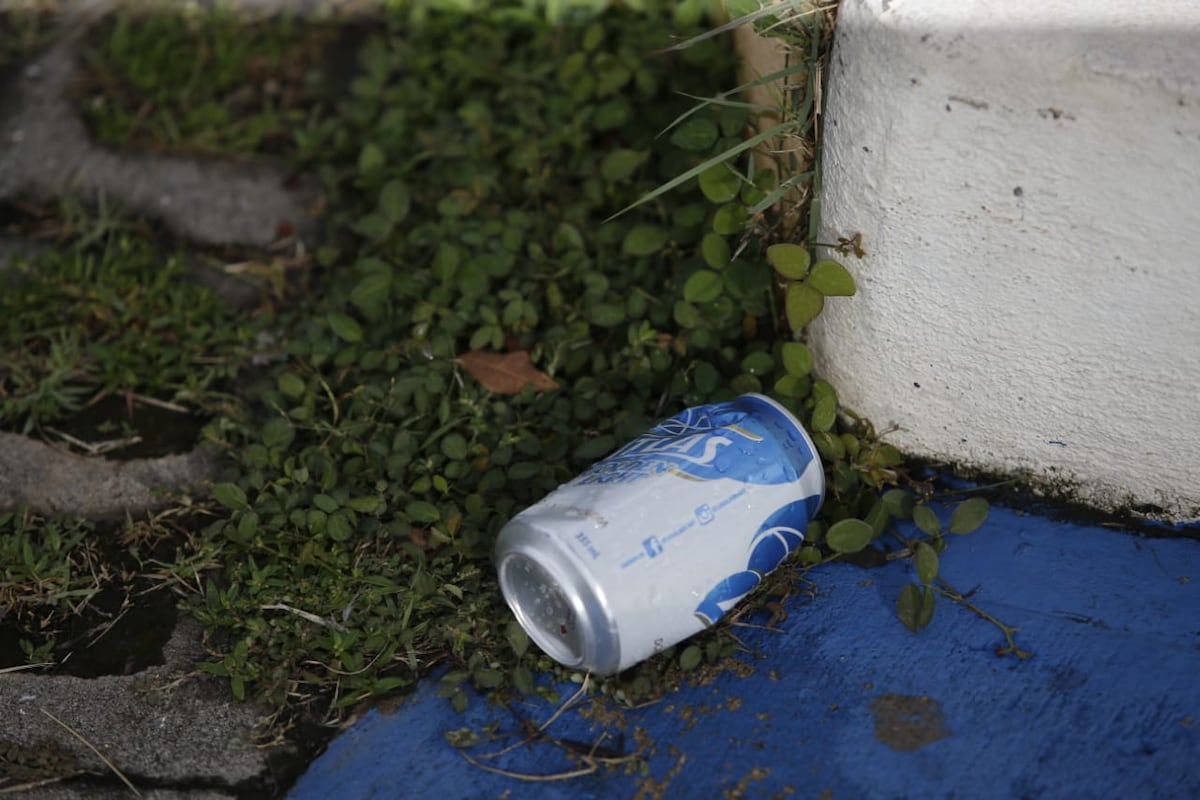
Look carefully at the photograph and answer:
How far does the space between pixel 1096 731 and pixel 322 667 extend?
1120mm

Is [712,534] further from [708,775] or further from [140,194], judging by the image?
[140,194]

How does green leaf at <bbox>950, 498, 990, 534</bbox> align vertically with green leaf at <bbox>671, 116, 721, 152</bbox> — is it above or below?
below

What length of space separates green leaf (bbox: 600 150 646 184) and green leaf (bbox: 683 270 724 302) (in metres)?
0.42

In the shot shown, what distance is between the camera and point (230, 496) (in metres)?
1.88

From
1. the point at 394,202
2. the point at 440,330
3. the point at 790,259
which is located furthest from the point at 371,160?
the point at 790,259

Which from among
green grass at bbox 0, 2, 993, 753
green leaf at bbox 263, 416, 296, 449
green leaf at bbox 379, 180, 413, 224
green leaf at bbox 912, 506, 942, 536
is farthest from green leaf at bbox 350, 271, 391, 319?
green leaf at bbox 912, 506, 942, 536

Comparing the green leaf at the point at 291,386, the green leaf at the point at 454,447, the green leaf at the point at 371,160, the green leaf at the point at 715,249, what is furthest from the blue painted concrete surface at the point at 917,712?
the green leaf at the point at 371,160

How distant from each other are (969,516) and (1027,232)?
0.46 m

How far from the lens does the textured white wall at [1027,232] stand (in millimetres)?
1403

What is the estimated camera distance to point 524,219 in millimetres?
2330

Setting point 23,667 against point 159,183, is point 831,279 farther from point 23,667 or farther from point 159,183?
point 159,183

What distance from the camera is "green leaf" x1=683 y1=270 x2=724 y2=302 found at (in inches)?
77.7

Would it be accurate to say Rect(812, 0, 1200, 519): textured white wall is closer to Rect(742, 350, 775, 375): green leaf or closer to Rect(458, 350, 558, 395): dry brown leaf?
Rect(742, 350, 775, 375): green leaf

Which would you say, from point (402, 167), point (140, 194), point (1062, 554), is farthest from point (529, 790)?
point (140, 194)
